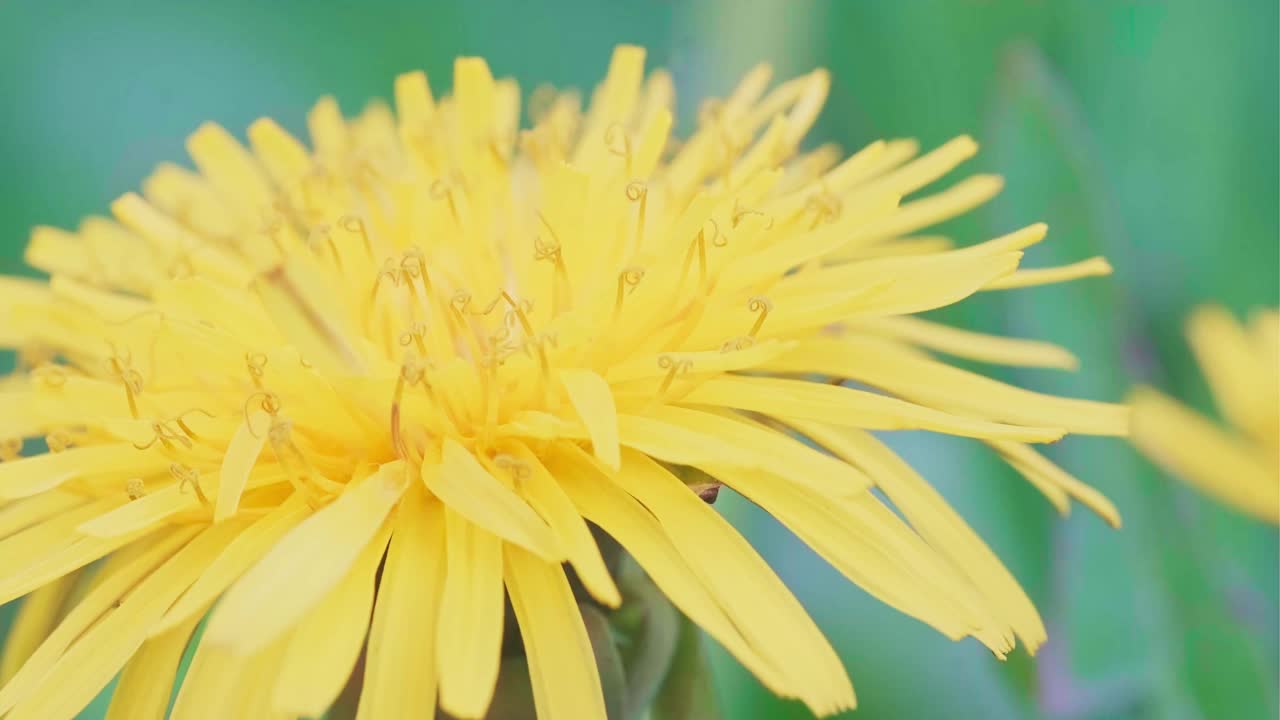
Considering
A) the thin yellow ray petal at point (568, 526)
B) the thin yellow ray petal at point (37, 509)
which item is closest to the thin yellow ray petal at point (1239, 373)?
the thin yellow ray petal at point (568, 526)

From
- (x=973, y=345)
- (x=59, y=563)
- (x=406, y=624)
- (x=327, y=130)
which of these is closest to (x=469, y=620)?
(x=406, y=624)

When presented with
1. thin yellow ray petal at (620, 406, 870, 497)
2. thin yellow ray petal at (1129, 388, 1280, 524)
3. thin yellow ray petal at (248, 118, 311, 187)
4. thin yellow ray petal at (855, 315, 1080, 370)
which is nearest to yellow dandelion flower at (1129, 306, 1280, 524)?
thin yellow ray petal at (1129, 388, 1280, 524)

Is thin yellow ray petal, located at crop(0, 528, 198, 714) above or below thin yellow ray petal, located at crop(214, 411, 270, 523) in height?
below

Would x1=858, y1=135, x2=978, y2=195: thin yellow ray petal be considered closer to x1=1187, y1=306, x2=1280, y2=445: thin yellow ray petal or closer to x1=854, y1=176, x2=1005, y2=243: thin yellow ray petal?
x1=854, y1=176, x2=1005, y2=243: thin yellow ray petal

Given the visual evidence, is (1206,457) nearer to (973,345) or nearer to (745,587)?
(973,345)

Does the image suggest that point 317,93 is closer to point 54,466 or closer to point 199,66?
point 199,66
